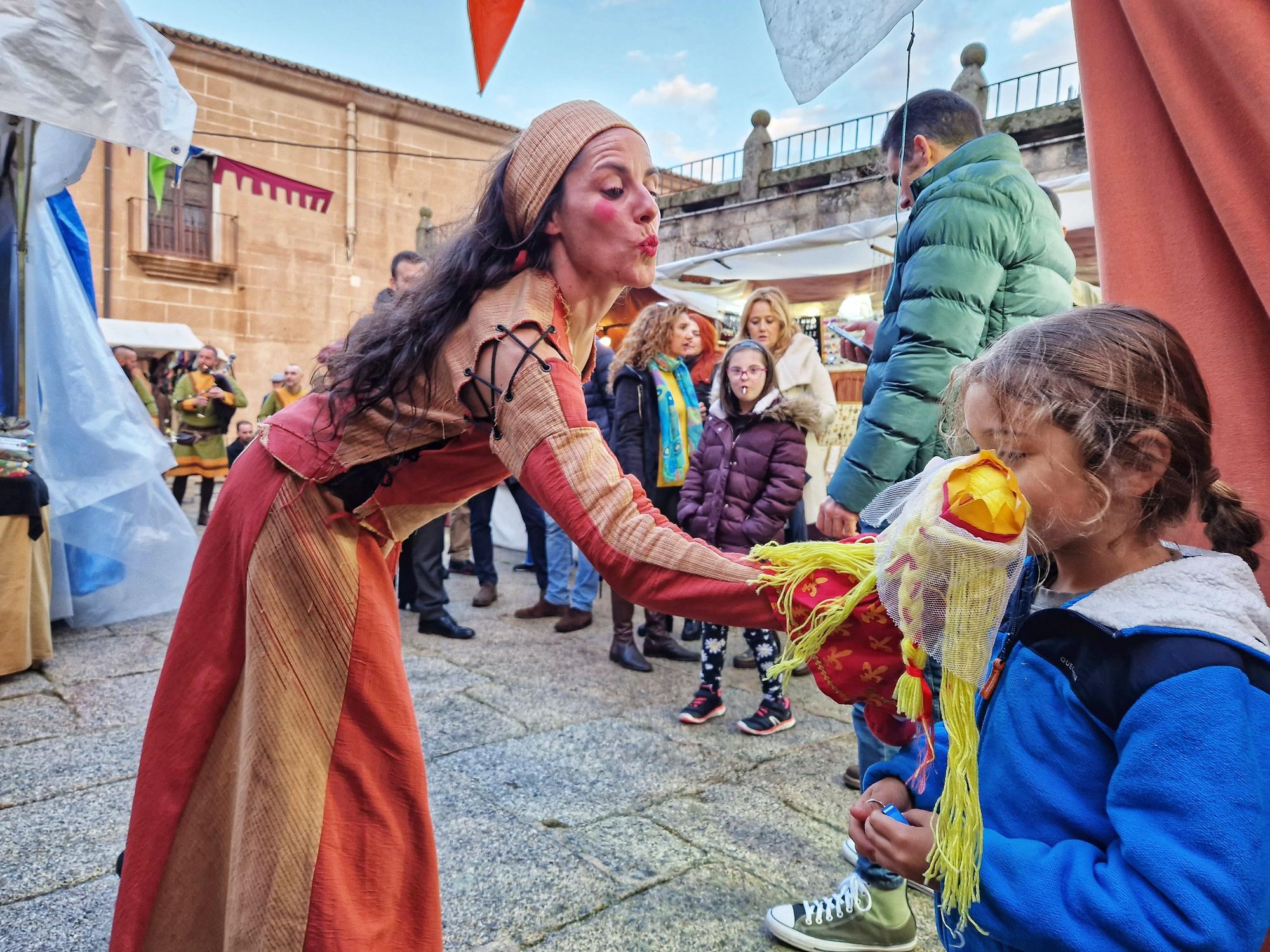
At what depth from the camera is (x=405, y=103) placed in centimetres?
1639

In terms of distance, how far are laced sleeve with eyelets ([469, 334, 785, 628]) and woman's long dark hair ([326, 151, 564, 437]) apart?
17 cm

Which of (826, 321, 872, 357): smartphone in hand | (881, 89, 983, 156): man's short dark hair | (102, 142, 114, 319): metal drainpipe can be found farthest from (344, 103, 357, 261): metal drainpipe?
(881, 89, 983, 156): man's short dark hair

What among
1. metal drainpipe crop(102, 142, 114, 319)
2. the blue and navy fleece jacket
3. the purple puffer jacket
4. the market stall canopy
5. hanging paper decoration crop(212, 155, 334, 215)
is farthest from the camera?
metal drainpipe crop(102, 142, 114, 319)

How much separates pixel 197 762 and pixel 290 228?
1609cm

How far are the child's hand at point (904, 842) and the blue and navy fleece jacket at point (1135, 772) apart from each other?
0.22 ft

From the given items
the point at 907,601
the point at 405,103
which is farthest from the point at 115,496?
the point at 405,103

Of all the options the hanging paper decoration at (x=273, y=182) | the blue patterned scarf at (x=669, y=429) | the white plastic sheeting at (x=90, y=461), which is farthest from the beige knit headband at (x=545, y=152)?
the hanging paper decoration at (x=273, y=182)

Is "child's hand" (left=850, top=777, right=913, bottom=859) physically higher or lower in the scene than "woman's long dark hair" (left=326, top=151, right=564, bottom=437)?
lower

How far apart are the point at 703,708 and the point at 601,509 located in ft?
7.89

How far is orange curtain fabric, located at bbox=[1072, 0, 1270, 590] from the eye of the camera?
119 centimetres

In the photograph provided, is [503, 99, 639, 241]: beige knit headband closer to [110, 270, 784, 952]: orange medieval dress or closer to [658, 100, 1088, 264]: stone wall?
[110, 270, 784, 952]: orange medieval dress

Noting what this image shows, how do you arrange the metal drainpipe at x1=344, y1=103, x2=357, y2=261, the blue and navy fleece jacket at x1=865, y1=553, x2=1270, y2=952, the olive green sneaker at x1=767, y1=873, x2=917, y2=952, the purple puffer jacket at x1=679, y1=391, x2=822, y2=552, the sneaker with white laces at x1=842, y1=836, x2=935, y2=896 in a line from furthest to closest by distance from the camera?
the metal drainpipe at x1=344, y1=103, x2=357, y2=261 < the purple puffer jacket at x1=679, y1=391, x2=822, y2=552 < the sneaker with white laces at x1=842, y1=836, x2=935, y2=896 < the olive green sneaker at x1=767, y1=873, x2=917, y2=952 < the blue and navy fleece jacket at x1=865, y1=553, x2=1270, y2=952

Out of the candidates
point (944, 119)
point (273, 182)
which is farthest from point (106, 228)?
point (944, 119)

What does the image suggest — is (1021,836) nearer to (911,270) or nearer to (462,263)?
(462,263)
